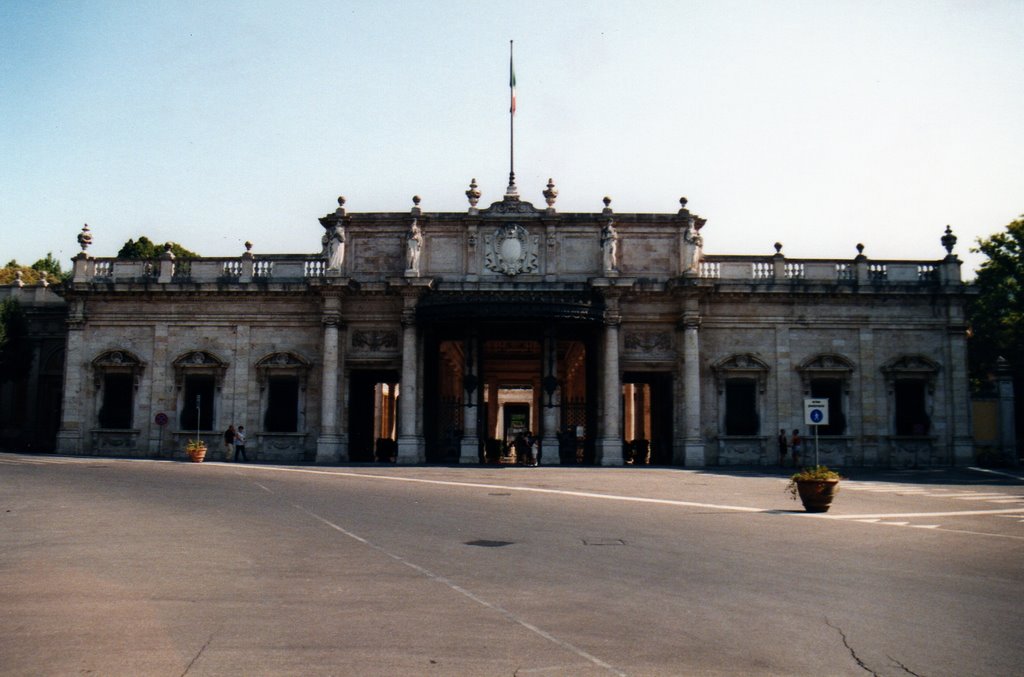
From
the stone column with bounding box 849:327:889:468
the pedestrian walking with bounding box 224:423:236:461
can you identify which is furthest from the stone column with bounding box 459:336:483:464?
the stone column with bounding box 849:327:889:468

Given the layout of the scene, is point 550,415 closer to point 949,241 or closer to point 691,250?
point 691,250

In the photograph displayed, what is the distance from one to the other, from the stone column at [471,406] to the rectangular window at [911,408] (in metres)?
18.1

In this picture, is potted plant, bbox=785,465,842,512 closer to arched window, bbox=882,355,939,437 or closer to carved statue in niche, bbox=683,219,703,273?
carved statue in niche, bbox=683,219,703,273

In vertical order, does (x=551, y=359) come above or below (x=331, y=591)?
above

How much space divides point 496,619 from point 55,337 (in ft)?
132

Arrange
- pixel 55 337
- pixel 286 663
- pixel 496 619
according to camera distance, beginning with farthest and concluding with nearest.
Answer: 1. pixel 55 337
2. pixel 496 619
3. pixel 286 663

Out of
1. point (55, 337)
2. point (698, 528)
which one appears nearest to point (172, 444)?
point (55, 337)

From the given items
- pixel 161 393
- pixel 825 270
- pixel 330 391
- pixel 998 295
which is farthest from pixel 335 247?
pixel 998 295

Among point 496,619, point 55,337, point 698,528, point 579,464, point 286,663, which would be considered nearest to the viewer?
point 286,663

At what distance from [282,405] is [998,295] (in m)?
38.4

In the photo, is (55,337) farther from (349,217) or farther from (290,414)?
(349,217)

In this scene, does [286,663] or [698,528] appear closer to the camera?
[286,663]

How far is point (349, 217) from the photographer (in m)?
36.5

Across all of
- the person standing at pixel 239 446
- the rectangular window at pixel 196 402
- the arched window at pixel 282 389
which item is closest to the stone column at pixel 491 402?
the arched window at pixel 282 389
